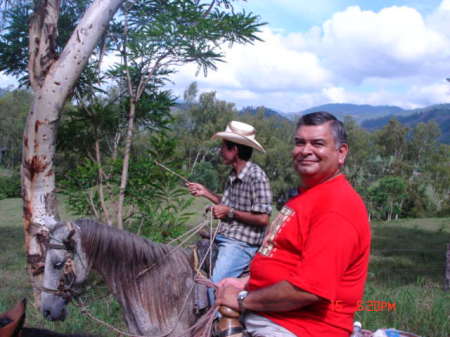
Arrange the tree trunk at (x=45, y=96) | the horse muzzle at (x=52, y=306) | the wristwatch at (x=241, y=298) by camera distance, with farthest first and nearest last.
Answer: the tree trunk at (x=45, y=96)
the horse muzzle at (x=52, y=306)
the wristwatch at (x=241, y=298)

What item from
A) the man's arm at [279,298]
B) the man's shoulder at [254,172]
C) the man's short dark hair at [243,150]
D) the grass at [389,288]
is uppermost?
the man's short dark hair at [243,150]

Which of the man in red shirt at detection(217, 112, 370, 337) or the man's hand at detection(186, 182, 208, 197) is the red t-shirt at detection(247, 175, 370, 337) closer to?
the man in red shirt at detection(217, 112, 370, 337)

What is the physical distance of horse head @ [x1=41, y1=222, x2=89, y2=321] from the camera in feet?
10.3

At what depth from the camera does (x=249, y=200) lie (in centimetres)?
372

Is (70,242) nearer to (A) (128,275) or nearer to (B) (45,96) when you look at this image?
(A) (128,275)

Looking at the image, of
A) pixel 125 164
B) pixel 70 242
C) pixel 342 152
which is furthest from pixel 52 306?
pixel 125 164

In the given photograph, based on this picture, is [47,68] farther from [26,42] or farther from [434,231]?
[434,231]

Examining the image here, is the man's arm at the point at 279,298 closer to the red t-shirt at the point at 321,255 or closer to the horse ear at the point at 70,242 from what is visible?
the red t-shirt at the point at 321,255

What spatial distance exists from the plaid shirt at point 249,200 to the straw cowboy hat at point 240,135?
0.65 feet

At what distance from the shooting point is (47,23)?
203 inches

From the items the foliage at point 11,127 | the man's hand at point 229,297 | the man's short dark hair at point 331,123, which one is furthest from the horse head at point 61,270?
the foliage at point 11,127

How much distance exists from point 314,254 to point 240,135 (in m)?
2.24

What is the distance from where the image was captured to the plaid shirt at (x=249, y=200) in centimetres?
362

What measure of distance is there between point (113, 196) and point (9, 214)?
2049cm
